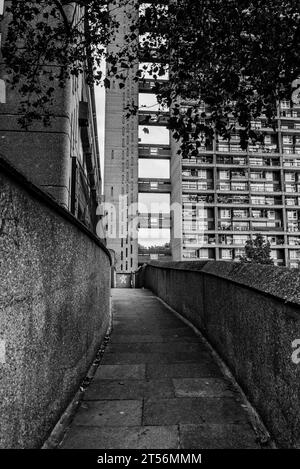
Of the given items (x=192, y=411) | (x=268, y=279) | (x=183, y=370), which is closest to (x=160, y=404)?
(x=192, y=411)

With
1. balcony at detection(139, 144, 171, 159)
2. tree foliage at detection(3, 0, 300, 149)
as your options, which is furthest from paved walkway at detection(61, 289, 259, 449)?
balcony at detection(139, 144, 171, 159)

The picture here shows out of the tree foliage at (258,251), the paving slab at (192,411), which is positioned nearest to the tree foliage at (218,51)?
the paving slab at (192,411)

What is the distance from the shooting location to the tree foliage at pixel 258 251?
53281mm

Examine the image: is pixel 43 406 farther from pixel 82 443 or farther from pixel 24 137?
pixel 24 137

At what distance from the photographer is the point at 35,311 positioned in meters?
2.50

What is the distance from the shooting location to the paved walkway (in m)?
2.85

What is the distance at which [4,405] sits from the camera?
1.95 m

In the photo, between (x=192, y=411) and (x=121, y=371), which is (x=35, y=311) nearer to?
(x=192, y=411)

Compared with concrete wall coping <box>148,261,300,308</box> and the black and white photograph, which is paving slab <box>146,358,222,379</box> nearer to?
the black and white photograph

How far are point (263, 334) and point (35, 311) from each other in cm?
205

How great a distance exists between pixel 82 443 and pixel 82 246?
7.17ft

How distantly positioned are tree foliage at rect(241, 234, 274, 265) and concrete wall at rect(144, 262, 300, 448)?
50.1 metres
